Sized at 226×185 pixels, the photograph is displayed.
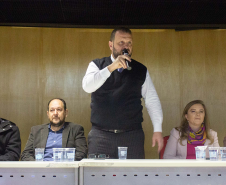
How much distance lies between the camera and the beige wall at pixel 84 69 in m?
3.95

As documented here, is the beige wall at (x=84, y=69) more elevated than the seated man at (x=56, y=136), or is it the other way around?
the beige wall at (x=84, y=69)

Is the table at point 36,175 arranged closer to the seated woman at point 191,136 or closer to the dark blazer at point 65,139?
the dark blazer at point 65,139

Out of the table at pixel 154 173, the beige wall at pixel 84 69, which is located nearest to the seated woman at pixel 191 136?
the beige wall at pixel 84 69

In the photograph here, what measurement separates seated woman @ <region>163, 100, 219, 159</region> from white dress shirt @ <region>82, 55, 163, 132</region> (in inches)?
23.8

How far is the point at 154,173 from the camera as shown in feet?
5.61

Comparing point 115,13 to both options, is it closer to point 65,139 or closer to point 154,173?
point 65,139

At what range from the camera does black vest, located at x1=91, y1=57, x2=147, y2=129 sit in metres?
2.42

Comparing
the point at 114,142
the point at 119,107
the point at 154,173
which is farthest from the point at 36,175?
the point at 119,107

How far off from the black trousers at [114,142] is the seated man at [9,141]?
0.81 m

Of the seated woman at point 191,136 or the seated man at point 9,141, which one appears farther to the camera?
the seated woman at point 191,136

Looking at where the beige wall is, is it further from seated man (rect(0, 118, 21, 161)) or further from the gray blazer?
seated man (rect(0, 118, 21, 161))

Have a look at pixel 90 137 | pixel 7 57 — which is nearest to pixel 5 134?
pixel 90 137

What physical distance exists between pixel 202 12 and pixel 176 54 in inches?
26.2

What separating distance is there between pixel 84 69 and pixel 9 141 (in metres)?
1.56
